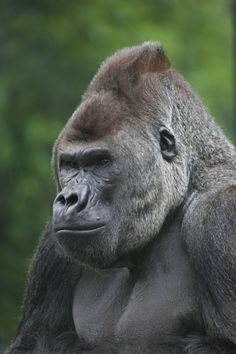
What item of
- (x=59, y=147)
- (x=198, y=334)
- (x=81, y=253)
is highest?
(x=59, y=147)

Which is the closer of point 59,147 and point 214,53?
point 59,147

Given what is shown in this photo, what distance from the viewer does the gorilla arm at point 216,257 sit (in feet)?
21.8

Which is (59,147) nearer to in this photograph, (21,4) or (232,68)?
(21,4)

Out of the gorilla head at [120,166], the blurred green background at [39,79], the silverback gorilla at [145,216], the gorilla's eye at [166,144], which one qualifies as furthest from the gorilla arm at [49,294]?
the blurred green background at [39,79]

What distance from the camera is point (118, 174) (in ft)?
22.6

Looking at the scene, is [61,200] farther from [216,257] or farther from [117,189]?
[216,257]

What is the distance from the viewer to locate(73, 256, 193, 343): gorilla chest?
696cm

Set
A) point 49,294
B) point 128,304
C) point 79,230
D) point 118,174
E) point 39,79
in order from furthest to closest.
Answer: point 39,79, point 49,294, point 128,304, point 118,174, point 79,230

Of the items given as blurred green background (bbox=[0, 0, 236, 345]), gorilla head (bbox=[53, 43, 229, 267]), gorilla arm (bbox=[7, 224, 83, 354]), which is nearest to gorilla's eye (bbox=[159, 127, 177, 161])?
gorilla head (bbox=[53, 43, 229, 267])

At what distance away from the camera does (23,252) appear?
45.6 ft

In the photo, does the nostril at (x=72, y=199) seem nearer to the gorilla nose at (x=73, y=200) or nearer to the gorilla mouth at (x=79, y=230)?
the gorilla nose at (x=73, y=200)

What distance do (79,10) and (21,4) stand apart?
0.75m

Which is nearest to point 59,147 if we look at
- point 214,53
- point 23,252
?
point 23,252

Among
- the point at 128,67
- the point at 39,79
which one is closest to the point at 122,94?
the point at 128,67
